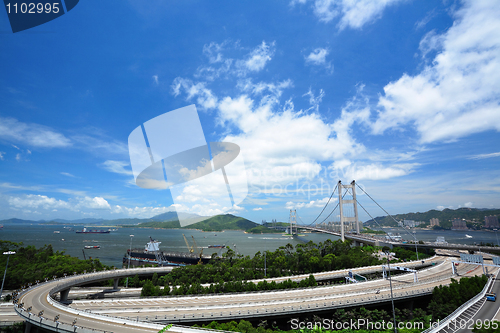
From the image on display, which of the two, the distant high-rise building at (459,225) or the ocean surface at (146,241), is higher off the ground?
the distant high-rise building at (459,225)

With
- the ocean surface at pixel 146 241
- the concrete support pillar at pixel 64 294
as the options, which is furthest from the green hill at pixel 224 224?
the concrete support pillar at pixel 64 294

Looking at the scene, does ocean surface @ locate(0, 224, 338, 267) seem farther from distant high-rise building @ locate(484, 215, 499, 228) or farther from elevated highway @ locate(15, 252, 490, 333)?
distant high-rise building @ locate(484, 215, 499, 228)

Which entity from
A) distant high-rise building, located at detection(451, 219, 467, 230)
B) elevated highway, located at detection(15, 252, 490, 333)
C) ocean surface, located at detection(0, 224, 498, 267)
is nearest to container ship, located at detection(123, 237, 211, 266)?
ocean surface, located at detection(0, 224, 498, 267)

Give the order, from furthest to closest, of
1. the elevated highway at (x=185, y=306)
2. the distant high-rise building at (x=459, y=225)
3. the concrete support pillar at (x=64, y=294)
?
the distant high-rise building at (x=459, y=225), the concrete support pillar at (x=64, y=294), the elevated highway at (x=185, y=306)

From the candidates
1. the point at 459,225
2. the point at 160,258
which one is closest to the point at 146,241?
the point at 160,258

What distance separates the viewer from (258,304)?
37.0 feet

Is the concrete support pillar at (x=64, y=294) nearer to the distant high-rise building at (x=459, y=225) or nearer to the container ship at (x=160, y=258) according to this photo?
the container ship at (x=160, y=258)

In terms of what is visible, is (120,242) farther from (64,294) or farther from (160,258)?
(64,294)

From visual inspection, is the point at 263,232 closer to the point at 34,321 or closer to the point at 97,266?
the point at 97,266

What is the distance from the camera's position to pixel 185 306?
11.1 metres

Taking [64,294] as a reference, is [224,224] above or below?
below

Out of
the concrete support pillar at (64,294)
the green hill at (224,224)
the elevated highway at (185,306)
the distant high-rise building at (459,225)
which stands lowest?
the green hill at (224,224)

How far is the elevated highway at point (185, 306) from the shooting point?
7.98 m

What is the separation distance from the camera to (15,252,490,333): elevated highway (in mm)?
7980
